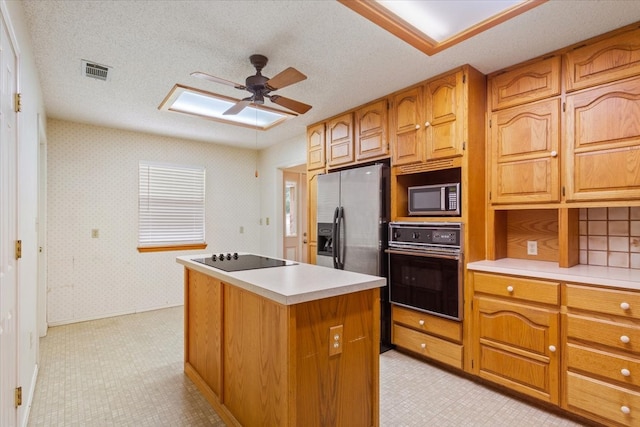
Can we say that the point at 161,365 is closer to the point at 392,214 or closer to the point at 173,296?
the point at 173,296

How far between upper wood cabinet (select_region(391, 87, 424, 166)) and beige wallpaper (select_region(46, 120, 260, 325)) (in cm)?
310

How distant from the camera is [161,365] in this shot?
2777 mm

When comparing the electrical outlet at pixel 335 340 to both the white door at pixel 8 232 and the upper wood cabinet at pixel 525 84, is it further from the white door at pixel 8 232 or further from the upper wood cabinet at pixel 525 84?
the upper wood cabinet at pixel 525 84

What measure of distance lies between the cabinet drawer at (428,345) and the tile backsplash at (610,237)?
1171mm

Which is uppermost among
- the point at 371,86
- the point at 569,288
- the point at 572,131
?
the point at 371,86

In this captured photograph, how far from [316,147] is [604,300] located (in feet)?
9.68

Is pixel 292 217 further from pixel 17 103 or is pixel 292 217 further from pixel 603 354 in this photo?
pixel 603 354

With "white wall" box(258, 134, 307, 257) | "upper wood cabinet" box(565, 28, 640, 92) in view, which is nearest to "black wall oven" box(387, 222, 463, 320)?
"upper wood cabinet" box(565, 28, 640, 92)

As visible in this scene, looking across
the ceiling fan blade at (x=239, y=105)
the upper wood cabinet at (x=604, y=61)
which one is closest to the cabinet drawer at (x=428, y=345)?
the upper wood cabinet at (x=604, y=61)

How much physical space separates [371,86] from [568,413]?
2.78m

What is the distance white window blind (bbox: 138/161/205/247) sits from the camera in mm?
4453

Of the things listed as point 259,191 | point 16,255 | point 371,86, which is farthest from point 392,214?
point 259,191

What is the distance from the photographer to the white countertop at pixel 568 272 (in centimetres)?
185

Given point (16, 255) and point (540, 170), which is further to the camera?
point (540, 170)
